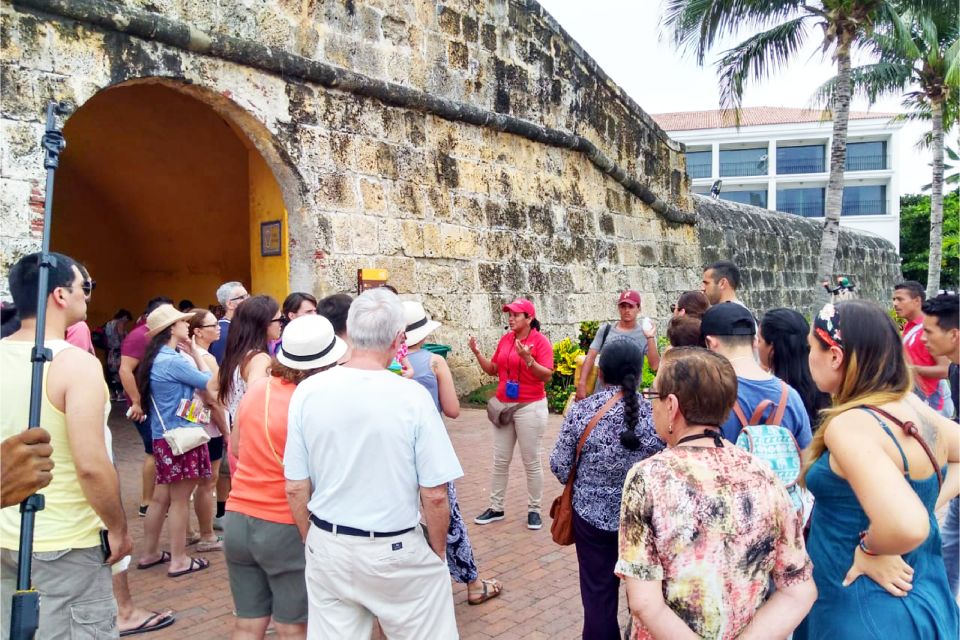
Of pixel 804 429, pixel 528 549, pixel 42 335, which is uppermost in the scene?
pixel 42 335

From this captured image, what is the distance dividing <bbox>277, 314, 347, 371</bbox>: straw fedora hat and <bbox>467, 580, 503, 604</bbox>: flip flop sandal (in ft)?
6.01

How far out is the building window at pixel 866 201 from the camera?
169 feet

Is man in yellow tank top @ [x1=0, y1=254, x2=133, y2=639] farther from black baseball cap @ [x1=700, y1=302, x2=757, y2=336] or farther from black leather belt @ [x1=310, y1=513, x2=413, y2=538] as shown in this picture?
black baseball cap @ [x1=700, y1=302, x2=757, y2=336]

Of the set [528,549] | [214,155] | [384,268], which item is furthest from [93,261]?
[528,549]

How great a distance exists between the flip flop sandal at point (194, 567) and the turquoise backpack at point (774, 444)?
3.58 metres

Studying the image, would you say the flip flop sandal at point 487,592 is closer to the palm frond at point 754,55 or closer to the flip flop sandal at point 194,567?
the flip flop sandal at point 194,567

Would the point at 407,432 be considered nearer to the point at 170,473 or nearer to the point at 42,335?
the point at 42,335

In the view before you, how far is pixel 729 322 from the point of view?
3154mm

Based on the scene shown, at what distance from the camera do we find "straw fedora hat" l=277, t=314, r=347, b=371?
3162 millimetres

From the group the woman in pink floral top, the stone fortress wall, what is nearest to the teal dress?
the woman in pink floral top

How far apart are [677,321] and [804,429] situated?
4.22ft

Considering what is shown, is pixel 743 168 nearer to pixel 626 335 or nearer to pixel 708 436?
pixel 626 335

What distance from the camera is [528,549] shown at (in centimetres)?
509

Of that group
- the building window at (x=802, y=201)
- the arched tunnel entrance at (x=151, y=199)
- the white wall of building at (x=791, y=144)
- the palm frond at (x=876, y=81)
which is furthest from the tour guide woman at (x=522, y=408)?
the building window at (x=802, y=201)
